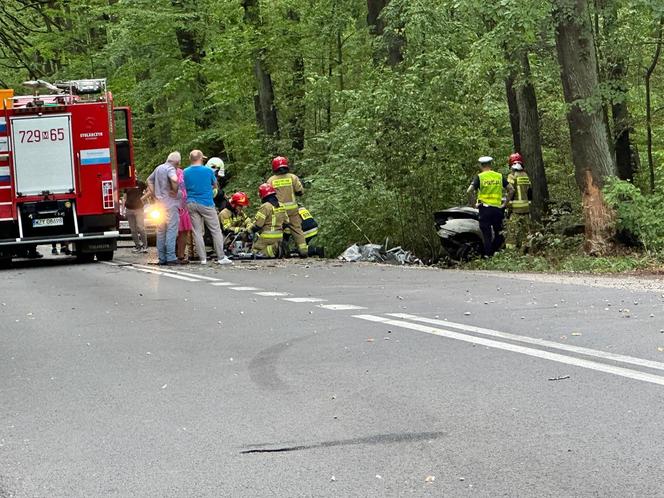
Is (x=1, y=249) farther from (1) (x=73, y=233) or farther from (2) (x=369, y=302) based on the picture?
(2) (x=369, y=302)

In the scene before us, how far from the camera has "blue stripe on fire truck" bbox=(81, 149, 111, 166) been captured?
21.7 m

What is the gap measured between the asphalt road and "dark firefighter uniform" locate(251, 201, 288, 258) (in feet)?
26.9

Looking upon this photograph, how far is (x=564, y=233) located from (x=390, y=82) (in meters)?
4.41

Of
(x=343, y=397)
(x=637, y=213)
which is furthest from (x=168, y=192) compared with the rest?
(x=343, y=397)

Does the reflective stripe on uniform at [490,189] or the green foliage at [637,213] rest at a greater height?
the reflective stripe on uniform at [490,189]

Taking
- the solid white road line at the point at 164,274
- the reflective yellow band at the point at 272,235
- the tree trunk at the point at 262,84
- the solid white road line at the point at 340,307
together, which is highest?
the tree trunk at the point at 262,84

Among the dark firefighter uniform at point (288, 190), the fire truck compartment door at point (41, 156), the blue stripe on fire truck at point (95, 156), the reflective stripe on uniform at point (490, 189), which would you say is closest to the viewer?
the reflective stripe on uniform at point (490, 189)

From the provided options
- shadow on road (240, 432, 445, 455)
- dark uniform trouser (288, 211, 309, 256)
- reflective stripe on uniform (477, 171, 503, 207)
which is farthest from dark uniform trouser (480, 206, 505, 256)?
shadow on road (240, 432, 445, 455)

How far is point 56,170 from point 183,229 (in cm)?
369

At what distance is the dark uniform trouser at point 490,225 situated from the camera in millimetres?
18844

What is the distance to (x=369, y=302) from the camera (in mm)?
11562

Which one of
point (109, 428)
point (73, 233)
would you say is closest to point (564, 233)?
point (73, 233)

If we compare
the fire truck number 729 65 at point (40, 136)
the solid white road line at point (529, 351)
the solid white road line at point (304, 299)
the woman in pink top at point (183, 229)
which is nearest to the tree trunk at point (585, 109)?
the solid white road line at point (304, 299)

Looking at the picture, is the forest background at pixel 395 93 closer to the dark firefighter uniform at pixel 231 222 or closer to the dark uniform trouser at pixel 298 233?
the dark uniform trouser at pixel 298 233
